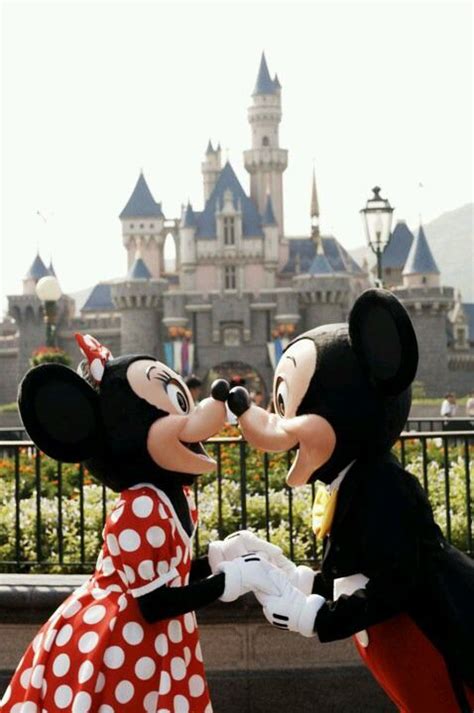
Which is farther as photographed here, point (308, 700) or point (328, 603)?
point (308, 700)

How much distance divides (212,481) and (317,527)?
3842 millimetres

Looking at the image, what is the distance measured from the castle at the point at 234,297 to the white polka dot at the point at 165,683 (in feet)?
160

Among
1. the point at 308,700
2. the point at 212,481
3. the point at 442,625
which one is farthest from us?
the point at 212,481

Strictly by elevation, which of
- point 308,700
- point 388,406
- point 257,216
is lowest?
point 308,700

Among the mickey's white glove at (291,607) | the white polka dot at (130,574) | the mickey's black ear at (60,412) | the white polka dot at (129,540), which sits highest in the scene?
the mickey's black ear at (60,412)

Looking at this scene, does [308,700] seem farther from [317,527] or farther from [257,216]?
[257,216]

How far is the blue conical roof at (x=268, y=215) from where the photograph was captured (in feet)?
202

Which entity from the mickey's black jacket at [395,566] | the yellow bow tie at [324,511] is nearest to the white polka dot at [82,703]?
the mickey's black jacket at [395,566]

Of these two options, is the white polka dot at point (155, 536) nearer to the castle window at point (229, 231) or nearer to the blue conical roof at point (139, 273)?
the blue conical roof at point (139, 273)

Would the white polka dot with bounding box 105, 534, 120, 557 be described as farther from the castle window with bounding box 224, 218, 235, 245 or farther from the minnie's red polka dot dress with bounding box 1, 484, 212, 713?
the castle window with bounding box 224, 218, 235, 245

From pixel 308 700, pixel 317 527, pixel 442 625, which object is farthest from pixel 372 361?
pixel 308 700

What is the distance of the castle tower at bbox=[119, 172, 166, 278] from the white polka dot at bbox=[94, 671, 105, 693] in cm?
6255

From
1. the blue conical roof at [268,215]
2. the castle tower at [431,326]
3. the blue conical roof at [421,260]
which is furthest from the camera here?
the blue conical roof at [268,215]

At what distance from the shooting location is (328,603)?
3607 mm
